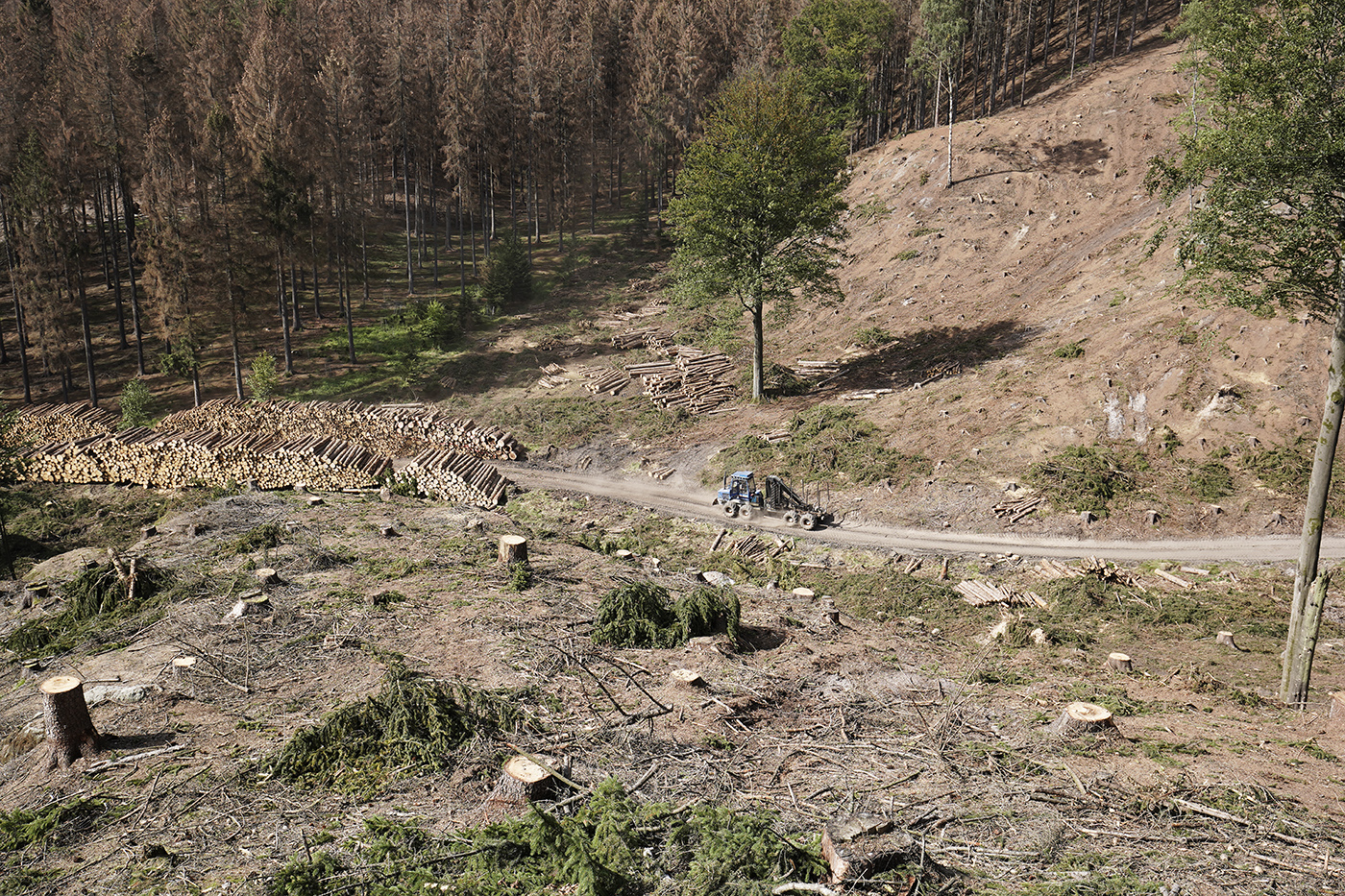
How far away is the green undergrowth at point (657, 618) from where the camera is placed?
42.2ft

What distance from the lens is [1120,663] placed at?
48.5 ft

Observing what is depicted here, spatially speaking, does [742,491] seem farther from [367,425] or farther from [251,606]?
[367,425]

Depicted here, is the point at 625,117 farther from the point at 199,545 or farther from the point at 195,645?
the point at 195,645

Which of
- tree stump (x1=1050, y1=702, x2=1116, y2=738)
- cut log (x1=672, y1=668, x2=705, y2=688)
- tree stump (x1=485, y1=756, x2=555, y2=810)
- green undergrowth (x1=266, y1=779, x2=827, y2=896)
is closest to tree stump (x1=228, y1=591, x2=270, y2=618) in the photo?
green undergrowth (x1=266, y1=779, x2=827, y2=896)

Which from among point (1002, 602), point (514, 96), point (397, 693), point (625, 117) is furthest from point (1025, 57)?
point (397, 693)

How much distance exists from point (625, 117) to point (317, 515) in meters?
60.6

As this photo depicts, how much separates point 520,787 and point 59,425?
3666 centimetres

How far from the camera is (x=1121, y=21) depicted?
217 feet

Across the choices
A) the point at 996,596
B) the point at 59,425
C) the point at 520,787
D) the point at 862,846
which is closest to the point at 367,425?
the point at 59,425

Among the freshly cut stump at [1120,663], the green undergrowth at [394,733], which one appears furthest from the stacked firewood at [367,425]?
the freshly cut stump at [1120,663]

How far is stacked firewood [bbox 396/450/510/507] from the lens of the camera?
28422 millimetres

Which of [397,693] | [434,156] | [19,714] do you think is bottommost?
[19,714]

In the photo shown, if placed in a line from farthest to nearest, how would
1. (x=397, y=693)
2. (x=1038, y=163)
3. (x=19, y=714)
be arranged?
(x=1038, y=163) < (x=19, y=714) < (x=397, y=693)

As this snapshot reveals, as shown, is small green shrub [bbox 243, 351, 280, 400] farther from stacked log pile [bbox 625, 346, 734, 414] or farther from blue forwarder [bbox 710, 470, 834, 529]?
blue forwarder [bbox 710, 470, 834, 529]
